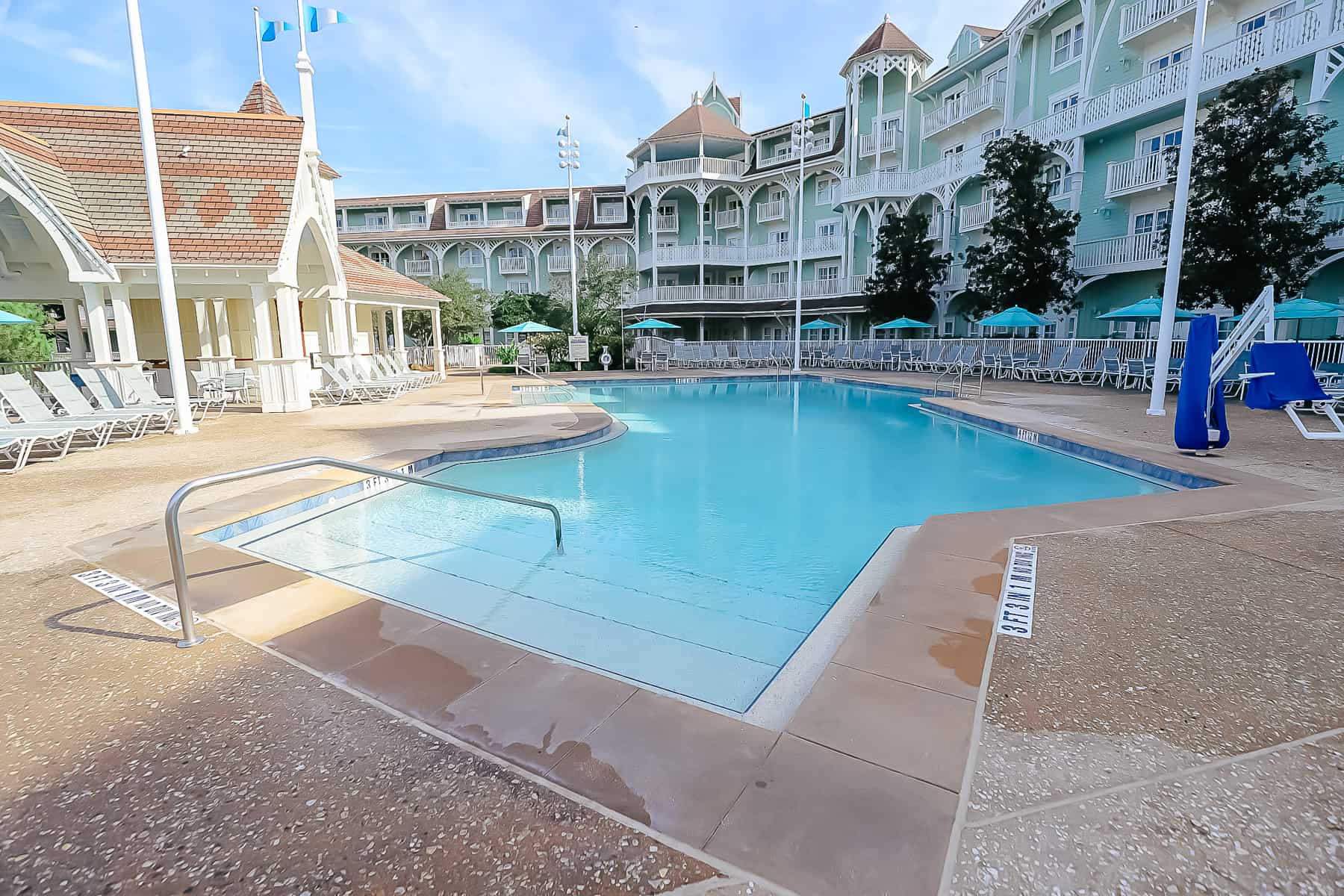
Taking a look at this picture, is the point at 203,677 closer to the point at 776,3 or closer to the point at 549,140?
the point at 776,3

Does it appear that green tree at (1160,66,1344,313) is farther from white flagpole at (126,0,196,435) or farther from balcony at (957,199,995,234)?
white flagpole at (126,0,196,435)

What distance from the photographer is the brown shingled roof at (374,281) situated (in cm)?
1761

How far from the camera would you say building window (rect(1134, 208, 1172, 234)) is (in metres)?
18.1

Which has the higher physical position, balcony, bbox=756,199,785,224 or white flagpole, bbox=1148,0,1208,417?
balcony, bbox=756,199,785,224

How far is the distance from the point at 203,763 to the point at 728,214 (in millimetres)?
35464

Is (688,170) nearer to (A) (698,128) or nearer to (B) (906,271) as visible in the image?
(A) (698,128)

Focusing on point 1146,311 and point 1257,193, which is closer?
point 1257,193

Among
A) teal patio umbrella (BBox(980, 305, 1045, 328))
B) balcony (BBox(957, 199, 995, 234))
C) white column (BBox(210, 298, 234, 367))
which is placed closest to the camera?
white column (BBox(210, 298, 234, 367))

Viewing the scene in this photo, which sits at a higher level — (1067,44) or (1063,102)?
(1067,44)

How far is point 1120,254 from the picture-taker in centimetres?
1909

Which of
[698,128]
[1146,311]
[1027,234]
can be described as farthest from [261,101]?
[1146,311]

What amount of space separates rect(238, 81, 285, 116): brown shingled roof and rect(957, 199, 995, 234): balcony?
22.4 metres

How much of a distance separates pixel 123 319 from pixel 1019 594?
14059 millimetres

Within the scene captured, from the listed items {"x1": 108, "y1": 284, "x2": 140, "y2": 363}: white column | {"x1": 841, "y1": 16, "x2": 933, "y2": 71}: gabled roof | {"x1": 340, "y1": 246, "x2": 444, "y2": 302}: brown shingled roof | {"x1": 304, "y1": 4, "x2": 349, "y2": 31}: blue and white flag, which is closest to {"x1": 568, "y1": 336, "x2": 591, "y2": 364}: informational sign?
{"x1": 340, "y1": 246, "x2": 444, "y2": 302}: brown shingled roof
